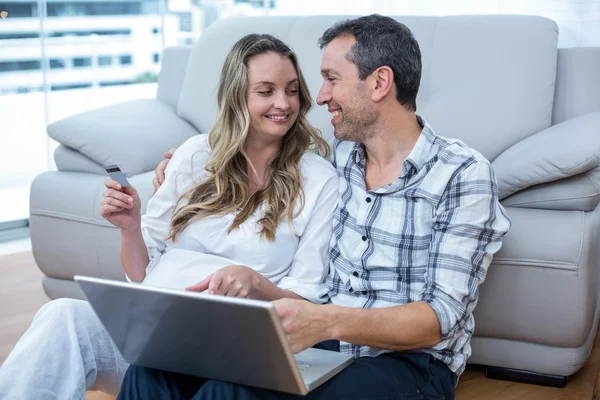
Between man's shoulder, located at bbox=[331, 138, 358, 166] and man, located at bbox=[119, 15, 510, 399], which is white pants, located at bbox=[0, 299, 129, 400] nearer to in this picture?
man, located at bbox=[119, 15, 510, 399]

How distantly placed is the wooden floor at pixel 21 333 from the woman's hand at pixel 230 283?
0.78 metres

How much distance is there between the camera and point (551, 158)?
198 cm

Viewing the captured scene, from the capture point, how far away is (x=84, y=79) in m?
3.98

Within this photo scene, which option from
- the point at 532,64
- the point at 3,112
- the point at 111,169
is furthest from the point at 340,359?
the point at 3,112

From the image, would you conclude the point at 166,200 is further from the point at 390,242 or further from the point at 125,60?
the point at 125,60

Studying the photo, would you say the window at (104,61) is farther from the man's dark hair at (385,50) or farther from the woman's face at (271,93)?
the man's dark hair at (385,50)

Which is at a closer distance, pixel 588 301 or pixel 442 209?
pixel 442 209

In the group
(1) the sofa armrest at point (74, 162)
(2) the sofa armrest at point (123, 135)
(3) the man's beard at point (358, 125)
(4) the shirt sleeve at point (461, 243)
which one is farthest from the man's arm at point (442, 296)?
(1) the sofa armrest at point (74, 162)

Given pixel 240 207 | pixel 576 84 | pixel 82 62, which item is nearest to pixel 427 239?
pixel 240 207

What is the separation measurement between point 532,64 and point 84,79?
242cm

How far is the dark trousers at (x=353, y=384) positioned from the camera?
4.36 feet

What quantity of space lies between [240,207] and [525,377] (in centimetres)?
91

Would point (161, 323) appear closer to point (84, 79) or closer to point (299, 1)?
point (84, 79)

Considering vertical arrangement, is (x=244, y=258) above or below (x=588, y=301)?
above
